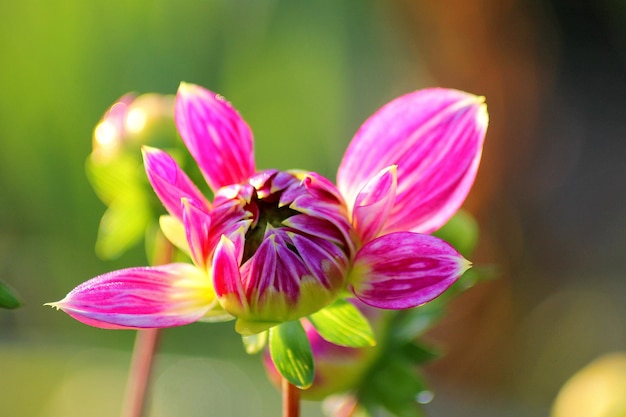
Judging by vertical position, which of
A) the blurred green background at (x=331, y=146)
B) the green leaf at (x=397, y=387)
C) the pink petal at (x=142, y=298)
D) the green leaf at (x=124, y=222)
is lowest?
the blurred green background at (x=331, y=146)

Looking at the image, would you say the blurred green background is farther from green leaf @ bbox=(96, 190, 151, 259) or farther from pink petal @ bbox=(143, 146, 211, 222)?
pink petal @ bbox=(143, 146, 211, 222)

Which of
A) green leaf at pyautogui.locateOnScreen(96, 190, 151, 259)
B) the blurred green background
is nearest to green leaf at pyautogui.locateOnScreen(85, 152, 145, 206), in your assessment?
green leaf at pyautogui.locateOnScreen(96, 190, 151, 259)

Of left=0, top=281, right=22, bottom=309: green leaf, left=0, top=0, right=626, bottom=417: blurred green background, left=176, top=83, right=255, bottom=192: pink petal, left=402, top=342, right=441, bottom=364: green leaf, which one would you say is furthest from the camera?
left=0, top=0, right=626, bottom=417: blurred green background

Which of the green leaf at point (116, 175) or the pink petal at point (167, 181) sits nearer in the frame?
the pink petal at point (167, 181)

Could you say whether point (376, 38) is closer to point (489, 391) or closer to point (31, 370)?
point (489, 391)

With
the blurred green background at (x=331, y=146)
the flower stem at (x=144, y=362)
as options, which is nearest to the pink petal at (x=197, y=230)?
the flower stem at (x=144, y=362)

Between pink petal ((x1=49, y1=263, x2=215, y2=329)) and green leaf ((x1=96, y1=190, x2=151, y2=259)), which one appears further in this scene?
green leaf ((x1=96, y1=190, x2=151, y2=259))

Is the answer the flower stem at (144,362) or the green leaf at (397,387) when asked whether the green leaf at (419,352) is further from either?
the flower stem at (144,362)
